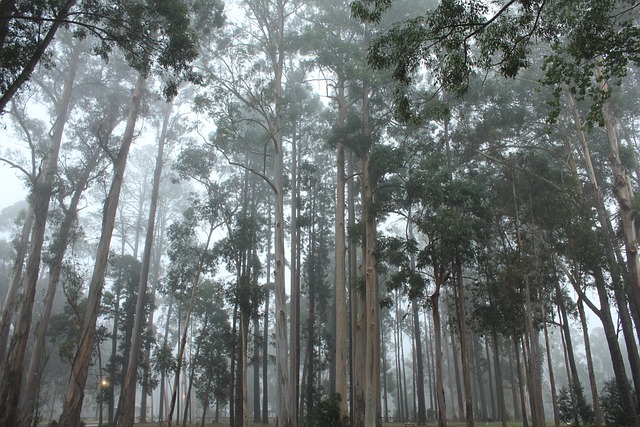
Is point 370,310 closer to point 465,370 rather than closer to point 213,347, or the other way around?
point 465,370

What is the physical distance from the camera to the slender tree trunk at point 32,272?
42.8 ft

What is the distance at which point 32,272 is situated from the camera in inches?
604

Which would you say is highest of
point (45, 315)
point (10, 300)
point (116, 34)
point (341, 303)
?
point (116, 34)

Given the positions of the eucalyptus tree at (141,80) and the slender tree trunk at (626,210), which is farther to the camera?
the slender tree trunk at (626,210)

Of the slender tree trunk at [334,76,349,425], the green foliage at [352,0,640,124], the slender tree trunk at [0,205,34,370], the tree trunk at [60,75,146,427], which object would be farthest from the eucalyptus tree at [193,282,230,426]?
the green foliage at [352,0,640,124]

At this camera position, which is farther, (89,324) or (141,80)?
(141,80)

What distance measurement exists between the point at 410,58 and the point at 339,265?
31.2 ft

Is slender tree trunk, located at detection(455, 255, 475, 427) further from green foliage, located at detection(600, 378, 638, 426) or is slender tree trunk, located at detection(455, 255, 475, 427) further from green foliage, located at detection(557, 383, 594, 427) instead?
green foliage, located at detection(600, 378, 638, 426)

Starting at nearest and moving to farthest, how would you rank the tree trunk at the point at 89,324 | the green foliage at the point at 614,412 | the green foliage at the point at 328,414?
1. the tree trunk at the point at 89,324
2. the green foliage at the point at 328,414
3. the green foliage at the point at 614,412

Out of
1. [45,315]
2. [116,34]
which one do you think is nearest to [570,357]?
[116,34]

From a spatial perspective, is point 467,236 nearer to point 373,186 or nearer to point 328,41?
point 373,186

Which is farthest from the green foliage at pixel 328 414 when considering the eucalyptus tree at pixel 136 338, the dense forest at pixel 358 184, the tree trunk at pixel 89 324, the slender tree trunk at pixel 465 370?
the tree trunk at pixel 89 324

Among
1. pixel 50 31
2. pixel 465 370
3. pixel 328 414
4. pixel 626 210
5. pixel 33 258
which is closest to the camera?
pixel 50 31

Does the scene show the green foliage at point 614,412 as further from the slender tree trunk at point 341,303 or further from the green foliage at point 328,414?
the green foliage at point 328,414
